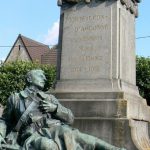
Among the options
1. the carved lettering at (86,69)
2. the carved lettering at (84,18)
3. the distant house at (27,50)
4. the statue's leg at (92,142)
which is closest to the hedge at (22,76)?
the distant house at (27,50)

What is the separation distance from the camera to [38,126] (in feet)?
23.5

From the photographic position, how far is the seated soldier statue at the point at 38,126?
22.3 ft

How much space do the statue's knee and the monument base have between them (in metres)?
2.02

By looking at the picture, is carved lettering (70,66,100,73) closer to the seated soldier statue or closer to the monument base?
the monument base

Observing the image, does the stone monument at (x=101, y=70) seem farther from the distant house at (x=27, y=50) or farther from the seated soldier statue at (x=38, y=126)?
the distant house at (x=27, y=50)

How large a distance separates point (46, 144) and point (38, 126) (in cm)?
59

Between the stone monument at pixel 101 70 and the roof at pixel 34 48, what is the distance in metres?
41.7

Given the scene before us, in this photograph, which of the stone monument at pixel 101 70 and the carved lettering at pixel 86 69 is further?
the carved lettering at pixel 86 69

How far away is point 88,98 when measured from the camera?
9.13m

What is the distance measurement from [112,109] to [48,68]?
22.6 metres

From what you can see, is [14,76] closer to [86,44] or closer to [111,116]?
[86,44]

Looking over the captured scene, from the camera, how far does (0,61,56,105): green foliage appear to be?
99.9 ft

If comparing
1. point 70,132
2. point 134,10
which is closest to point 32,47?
point 134,10

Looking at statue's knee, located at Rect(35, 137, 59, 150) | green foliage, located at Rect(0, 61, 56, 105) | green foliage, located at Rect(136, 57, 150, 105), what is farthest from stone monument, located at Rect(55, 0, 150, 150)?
green foliage, located at Rect(0, 61, 56, 105)
